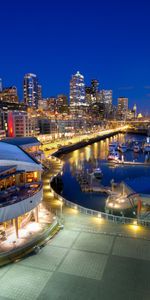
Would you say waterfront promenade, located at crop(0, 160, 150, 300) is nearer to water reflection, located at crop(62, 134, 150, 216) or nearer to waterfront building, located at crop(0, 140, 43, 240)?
waterfront building, located at crop(0, 140, 43, 240)

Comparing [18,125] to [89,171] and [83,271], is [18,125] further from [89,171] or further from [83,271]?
[83,271]

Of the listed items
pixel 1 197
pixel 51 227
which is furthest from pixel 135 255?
pixel 1 197

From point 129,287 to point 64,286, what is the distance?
383cm

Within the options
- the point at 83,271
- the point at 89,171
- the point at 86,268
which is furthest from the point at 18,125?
the point at 83,271

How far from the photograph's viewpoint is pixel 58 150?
9781 centimetres

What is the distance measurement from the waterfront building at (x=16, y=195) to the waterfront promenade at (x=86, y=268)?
325 cm

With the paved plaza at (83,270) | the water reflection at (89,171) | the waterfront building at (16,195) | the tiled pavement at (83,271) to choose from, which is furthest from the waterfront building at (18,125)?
the tiled pavement at (83,271)

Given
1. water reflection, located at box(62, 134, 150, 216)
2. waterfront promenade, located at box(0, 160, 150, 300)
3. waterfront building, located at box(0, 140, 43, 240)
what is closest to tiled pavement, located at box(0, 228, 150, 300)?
waterfront promenade, located at box(0, 160, 150, 300)

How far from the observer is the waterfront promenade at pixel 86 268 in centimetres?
1481

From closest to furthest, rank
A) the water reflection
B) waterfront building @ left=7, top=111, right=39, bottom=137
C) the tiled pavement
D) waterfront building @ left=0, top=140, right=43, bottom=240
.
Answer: the tiled pavement, waterfront building @ left=0, top=140, right=43, bottom=240, the water reflection, waterfront building @ left=7, top=111, right=39, bottom=137

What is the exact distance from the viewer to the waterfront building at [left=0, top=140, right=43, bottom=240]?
1984 centimetres

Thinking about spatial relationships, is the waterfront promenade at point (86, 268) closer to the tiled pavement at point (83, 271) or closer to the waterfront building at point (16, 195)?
the tiled pavement at point (83, 271)

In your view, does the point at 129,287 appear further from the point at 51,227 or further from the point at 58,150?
the point at 58,150

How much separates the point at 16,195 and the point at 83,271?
29.4 ft
